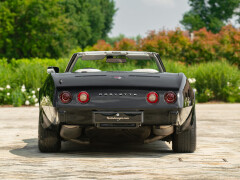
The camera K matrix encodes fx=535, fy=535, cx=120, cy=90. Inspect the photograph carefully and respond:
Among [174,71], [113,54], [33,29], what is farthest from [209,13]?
[113,54]

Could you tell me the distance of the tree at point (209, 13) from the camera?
75438mm

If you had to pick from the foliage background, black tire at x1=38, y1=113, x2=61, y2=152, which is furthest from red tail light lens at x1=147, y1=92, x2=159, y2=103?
the foliage background

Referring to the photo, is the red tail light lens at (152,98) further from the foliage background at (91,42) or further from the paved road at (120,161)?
the foliage background at (91,42)

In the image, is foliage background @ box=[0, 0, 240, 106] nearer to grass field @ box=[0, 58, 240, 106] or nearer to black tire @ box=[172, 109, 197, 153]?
grass field @ box=[0, 58, 240, 106]

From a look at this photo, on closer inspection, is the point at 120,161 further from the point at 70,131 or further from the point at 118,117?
the point at 70,131

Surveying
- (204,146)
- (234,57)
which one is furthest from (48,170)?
(234,57)

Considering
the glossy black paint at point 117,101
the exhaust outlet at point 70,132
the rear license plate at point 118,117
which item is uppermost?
the glossy black paint at point 117,101

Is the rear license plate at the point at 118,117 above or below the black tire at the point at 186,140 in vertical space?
above

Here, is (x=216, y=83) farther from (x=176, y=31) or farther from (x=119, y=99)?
(x=119, y=99)

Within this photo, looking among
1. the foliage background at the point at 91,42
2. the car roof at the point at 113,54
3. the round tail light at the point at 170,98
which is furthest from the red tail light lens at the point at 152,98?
the foliage background at the point at 91,42

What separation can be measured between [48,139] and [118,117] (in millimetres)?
1026

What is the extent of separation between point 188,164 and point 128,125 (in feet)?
2.70

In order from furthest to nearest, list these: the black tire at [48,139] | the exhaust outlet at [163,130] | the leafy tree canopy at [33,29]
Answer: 1. the leafy tree canopy at [33,29]
2. the black tire at [48,139]
3. the exhaust outlet at [163,130]

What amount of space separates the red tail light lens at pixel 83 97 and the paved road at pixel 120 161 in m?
0.68
